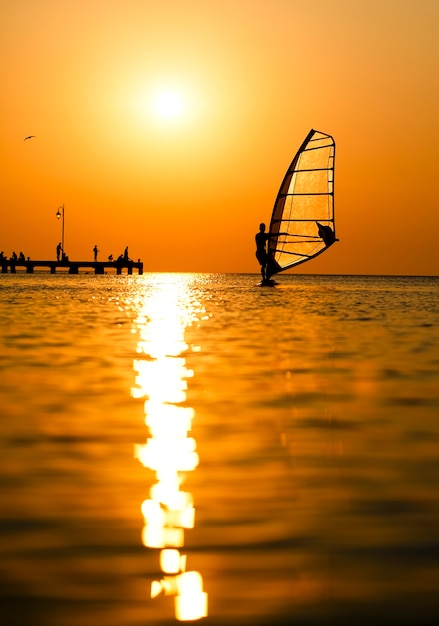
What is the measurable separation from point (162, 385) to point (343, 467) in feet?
13.4

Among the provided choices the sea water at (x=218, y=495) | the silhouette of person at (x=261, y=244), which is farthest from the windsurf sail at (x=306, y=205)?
the sea water at (x=218, y=495)

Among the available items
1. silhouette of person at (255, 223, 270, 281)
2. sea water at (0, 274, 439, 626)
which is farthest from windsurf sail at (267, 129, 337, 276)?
sea water at (0, 274, 439, 626)

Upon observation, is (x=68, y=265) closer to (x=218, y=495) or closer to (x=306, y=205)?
(x=306, y=205)

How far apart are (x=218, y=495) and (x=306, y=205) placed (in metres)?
39.1

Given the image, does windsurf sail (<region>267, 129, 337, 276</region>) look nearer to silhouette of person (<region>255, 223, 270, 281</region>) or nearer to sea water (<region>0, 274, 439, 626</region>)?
silhouette of person (<region>255, 223, 270, 281</region>)

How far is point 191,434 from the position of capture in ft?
22.0

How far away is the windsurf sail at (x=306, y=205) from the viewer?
43562mm

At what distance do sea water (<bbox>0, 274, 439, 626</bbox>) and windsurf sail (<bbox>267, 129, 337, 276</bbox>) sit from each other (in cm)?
3278

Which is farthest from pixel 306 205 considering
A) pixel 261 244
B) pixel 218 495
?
pixel 218 495

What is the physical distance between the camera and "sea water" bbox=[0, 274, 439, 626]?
3.40m

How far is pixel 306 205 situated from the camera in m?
43.4

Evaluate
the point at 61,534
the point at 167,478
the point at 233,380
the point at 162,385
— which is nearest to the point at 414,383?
the point at 233,380

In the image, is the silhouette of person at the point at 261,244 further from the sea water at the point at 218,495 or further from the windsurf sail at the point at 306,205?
the sea water at the point at 218,495

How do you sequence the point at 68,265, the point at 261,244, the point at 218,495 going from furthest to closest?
the point at 68,265, the point at 261,244, the point at 218,495
